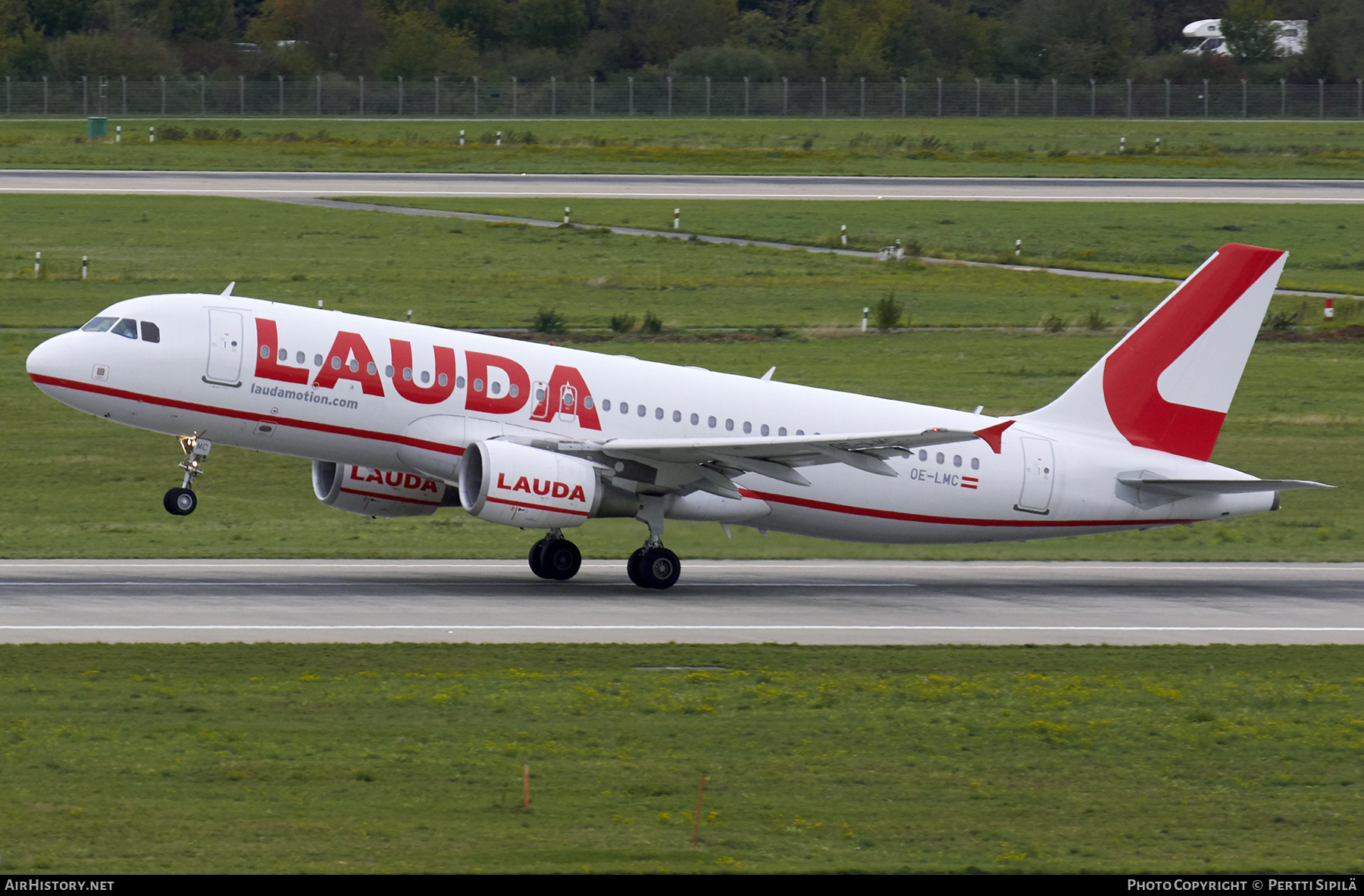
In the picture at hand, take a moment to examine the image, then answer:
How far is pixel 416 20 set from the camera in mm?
149500

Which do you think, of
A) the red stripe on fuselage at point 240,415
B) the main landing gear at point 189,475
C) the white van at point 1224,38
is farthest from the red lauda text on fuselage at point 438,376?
the white van at point 1224,38

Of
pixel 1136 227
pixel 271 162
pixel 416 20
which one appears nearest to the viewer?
pixel 1136 227

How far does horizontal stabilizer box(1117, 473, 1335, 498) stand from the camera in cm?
3372

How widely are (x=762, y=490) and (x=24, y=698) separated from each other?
15.3 metres

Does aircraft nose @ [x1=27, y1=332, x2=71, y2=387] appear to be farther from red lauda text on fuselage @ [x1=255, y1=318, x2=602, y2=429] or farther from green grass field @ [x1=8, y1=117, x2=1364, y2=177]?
green grass field @ [x1=8, y1=117, x2=1364, y2=177]

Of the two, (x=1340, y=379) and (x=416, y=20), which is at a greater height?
(x=416, y=20)

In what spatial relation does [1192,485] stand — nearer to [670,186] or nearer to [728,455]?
[728,455]

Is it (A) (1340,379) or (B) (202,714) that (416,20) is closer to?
(A) (1340,379)

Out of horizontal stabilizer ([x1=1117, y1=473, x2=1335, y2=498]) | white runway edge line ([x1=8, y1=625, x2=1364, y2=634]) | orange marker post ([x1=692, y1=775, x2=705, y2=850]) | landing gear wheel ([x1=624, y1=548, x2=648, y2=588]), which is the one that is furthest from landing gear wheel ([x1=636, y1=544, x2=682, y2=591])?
orange marker post ([x1=692, y1=775, x2=705, y2=850])

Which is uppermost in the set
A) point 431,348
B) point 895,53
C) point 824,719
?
point 895,53

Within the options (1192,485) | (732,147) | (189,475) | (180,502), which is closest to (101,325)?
(189,475)

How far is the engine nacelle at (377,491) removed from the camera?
33.0 m

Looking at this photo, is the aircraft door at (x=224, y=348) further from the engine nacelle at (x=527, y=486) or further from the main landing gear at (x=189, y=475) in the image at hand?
the engine nacelle at (x=527, y=486)

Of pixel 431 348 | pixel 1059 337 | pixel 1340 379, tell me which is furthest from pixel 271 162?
pixel 431 348
